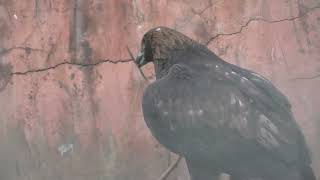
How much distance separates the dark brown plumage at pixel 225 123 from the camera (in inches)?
244

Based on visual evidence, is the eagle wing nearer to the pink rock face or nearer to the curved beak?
the curved beak

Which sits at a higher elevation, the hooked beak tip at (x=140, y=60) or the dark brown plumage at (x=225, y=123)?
the hooked beak tip at (x=140, y=60)

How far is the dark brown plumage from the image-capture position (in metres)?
6.19

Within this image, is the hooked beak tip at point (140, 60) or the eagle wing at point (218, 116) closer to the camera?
the eagle wing at point (218, 116)

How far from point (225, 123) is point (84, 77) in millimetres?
1481

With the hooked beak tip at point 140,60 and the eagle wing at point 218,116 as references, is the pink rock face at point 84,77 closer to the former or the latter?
the hooked beak tip at point 140,60

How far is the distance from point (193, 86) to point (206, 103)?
0.13m

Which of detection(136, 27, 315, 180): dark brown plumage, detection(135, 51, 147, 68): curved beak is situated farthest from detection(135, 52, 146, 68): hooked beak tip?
detection(136, 27, 315, 180): dark brown plumage

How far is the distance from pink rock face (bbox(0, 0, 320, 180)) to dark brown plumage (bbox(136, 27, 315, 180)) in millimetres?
923

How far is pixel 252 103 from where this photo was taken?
20.7 ft

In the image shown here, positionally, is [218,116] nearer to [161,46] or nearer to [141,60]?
[161,46]

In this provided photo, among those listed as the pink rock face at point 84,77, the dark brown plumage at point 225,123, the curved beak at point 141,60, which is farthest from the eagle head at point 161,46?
the pink rock face at point 84,77

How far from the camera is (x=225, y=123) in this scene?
6.30 metres

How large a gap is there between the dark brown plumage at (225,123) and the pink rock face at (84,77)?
92 cm
